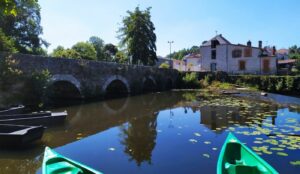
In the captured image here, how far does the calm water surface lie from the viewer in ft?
21.0

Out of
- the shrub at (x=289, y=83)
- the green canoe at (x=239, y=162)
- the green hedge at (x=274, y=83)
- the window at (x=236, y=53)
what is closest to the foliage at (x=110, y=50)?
the window at (x=236, y=53)

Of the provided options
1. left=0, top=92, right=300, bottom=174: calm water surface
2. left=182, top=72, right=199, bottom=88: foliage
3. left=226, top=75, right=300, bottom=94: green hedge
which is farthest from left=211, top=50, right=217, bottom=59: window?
left=0, top=92, right=300, bottom=174: calm water surface

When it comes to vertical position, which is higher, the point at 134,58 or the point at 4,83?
the point at 134,58

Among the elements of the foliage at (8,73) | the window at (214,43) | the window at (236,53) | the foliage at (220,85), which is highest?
the window at (214,43)

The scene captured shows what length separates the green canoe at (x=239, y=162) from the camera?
474 centimetres

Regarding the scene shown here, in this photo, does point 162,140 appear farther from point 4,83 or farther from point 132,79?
point 132,79

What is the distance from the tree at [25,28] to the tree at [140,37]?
37.8 ft

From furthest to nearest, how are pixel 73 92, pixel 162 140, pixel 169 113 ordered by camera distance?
pixel 73 92 < pixel 169 113 < pixel 162 140

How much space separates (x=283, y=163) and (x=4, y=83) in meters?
11.3

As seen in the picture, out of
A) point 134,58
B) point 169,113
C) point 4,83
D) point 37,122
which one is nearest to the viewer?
point 37,122

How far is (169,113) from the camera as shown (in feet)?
46.8

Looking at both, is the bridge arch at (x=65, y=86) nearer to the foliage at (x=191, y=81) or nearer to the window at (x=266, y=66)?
the foliage at (x=191, y=81)

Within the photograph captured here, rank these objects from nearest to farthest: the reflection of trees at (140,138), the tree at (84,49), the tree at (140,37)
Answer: the reflection of trees at (140,138), the tree at (140,37), the tree at (84,49)

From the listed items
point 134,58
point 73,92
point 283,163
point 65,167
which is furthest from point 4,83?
point 134,58
